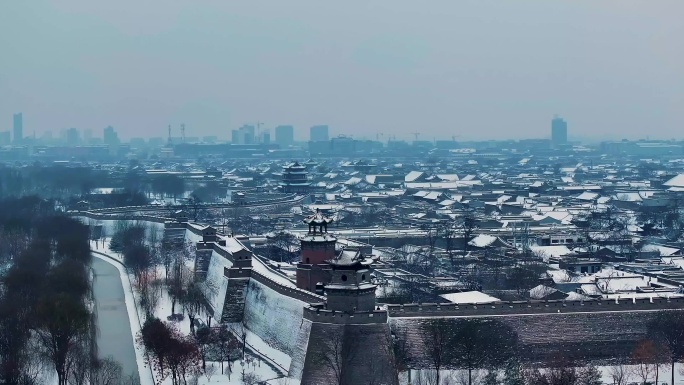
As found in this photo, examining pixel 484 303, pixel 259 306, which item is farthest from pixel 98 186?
pixel 484 303

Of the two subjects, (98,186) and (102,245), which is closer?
(102,245)

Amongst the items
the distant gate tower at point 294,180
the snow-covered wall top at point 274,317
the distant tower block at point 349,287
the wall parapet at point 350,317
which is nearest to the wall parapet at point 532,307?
the wall parapet at point 350,317

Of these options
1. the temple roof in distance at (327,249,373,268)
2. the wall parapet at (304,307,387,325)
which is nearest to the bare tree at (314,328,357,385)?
the wall parapet at (304,307,387,325)

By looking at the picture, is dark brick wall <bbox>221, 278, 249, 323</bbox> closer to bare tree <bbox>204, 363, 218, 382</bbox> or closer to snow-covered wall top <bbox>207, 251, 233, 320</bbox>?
snow-covered wall top <bbox>207, 251, 233, 320</bbox>

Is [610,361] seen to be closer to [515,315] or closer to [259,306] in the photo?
[515,315]

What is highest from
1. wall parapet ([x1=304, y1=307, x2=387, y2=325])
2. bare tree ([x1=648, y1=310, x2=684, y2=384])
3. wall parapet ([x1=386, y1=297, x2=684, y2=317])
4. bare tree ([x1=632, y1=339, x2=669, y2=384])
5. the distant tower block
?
the distant tower block
